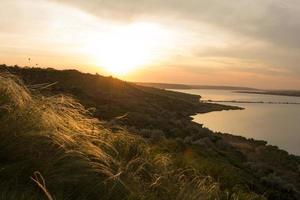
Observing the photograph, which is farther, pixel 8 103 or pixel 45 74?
pixel 45 74

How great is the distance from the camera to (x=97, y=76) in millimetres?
82625

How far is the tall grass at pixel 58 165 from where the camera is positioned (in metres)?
5.35

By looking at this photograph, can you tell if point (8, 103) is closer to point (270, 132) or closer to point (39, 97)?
point (39, 97)

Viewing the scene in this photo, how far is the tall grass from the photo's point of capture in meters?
5.35

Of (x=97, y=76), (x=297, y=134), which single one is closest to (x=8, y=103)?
(x=297, y=134)

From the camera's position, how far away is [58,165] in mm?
5777

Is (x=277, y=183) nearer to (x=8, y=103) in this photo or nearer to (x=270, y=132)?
(x=8, y=103)

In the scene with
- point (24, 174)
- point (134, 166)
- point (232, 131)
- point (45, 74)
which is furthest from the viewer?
point (45, 74)

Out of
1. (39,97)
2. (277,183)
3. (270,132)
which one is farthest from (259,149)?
(39,97)

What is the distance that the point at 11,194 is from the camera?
189 inches

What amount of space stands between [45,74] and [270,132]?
3468 centimetres

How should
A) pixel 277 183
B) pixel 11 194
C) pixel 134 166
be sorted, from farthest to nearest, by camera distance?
pixel 277 183 < pixel 134 166 < pixel 11 194

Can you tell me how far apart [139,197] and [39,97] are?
3291 millimetres

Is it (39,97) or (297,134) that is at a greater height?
(39,97)
